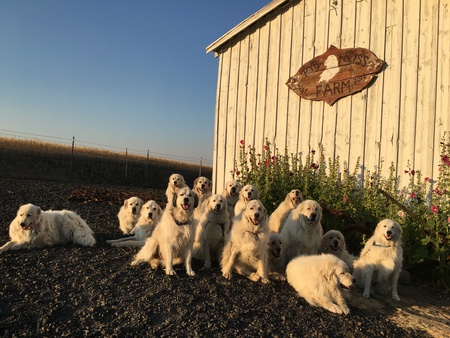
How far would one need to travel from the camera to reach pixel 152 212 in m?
6.88

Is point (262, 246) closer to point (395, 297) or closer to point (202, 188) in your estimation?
point (395, 297)

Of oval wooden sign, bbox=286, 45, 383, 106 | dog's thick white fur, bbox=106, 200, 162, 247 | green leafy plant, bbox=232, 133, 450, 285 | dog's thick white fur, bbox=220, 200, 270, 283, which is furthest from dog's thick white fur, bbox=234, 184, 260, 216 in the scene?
oval wooden sign, bbox=286, 45, 383, 106

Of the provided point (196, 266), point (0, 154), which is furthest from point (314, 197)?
point (0, 154)

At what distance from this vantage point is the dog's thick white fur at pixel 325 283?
13.9ft

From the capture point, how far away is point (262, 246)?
4.95 meters

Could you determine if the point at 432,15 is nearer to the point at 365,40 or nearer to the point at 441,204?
the point at 365,40

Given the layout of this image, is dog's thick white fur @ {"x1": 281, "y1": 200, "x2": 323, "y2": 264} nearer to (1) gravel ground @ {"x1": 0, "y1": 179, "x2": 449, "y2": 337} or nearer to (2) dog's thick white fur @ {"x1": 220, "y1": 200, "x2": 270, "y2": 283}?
(2) dog's thick white fur @ {"x1": 220, "y1": 200, "x2": 270, "y2": 283}

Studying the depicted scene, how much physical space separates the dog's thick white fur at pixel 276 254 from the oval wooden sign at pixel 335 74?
151 inches

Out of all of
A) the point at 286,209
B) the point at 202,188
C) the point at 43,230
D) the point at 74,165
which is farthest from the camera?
the point at 74,165

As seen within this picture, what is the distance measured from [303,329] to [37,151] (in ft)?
81.3

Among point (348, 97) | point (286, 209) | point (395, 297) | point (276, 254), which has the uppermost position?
point (348, 97)

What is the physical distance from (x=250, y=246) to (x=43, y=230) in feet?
12.1

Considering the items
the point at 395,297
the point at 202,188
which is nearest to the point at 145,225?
the point at 202,188

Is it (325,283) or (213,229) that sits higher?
(213,229)
